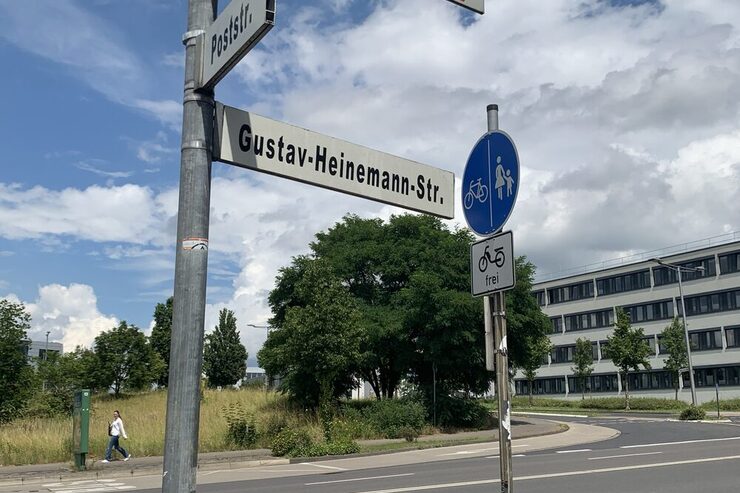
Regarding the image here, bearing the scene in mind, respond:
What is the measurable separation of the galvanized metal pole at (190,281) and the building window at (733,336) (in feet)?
217

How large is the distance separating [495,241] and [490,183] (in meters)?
0.46

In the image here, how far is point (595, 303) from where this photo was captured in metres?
76.8

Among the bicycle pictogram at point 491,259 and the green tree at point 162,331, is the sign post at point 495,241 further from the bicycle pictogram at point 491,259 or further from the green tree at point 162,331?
the green tree at point 162,331

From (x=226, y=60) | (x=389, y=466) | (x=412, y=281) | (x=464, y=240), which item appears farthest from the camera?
(x=464, y=240)

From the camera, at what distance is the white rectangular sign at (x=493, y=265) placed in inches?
174

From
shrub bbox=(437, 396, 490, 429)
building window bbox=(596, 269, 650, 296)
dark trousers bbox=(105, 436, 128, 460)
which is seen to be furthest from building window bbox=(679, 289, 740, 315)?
dark trousers bbox=(105, 436, 128, 460)

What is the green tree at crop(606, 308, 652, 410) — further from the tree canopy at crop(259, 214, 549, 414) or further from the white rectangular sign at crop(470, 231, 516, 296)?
the white rectangular sign at crop(470, 231, 516, 296)

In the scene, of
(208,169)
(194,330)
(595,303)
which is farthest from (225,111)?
(595,303)

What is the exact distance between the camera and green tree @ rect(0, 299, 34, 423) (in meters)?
24.8

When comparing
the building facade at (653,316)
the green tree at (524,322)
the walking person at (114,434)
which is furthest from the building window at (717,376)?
the walking person at (114,434)

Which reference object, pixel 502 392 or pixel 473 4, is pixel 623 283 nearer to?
pixel 502 392

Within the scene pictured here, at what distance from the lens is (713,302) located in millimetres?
62969

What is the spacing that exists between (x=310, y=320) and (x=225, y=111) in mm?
24224

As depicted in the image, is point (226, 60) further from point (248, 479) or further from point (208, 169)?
point (248, 479)
